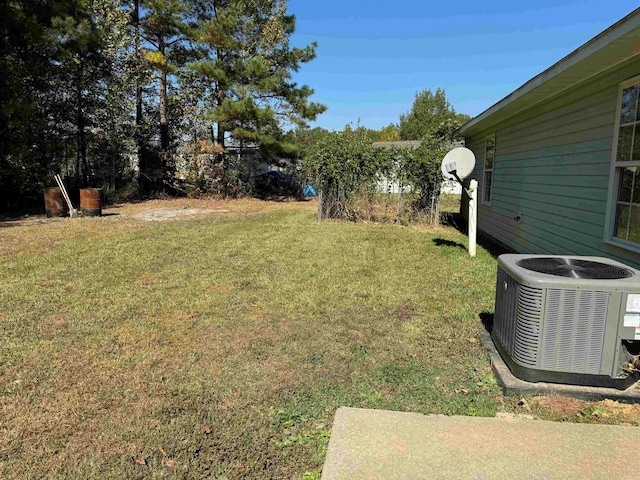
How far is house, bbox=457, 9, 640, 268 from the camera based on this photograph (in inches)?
155

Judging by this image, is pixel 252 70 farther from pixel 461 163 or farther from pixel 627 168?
pixel 627 168

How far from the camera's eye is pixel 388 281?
540 cm

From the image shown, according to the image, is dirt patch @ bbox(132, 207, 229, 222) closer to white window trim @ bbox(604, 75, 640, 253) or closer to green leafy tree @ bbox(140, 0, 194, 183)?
green leafy tree @ bbox(140, 0, 194, 183)

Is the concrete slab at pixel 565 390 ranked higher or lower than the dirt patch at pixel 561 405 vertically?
higher

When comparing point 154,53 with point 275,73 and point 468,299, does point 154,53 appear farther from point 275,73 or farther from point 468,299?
point 468,299

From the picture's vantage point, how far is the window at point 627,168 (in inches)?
155

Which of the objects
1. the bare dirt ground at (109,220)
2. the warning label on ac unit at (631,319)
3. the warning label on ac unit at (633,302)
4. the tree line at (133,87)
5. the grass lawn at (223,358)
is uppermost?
the tree line at (133,87)

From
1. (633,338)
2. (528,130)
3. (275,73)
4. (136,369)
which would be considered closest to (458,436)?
(633,338)

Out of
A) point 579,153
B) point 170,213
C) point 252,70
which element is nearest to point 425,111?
point 252,70

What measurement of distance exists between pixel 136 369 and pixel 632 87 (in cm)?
506

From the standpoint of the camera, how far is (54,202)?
38.0ft

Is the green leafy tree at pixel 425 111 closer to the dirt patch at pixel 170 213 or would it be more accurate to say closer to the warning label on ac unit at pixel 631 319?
the dirt patch at pixel 170 213

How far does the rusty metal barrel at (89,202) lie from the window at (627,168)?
468 inches

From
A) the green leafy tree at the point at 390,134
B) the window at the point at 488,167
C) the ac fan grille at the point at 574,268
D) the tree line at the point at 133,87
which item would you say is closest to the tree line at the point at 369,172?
the window at the point at 488,167
